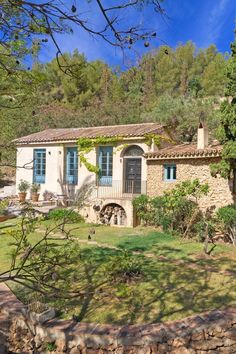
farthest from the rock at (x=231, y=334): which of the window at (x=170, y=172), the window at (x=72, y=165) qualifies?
the window at (x=72, y=165)

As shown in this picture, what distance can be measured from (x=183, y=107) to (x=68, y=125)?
1639 cm

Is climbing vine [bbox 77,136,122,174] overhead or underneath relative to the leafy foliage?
underneath

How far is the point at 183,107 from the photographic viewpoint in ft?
101

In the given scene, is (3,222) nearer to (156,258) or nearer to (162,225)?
(162,225)

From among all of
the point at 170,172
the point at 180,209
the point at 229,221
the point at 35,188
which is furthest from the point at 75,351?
the point at 35,188

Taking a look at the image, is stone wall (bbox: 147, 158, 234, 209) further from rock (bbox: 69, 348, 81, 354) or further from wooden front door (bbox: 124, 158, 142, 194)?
rock (bbox: 69, 348, 81, 354)

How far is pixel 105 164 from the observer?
22.3m

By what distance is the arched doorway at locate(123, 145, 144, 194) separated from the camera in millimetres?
21016

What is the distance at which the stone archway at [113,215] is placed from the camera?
18.6 meters

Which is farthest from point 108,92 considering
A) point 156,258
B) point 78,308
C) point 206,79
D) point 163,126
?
point 78,308

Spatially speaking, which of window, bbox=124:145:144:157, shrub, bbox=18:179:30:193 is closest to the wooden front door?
window, bbox=124:145:144:157

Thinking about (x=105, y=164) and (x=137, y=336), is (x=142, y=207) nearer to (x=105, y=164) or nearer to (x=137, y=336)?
(x=105, y=164)

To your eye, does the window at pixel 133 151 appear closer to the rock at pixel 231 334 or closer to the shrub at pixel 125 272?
the shrub at pixel 125 272

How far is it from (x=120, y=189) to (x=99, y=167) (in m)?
2.21
